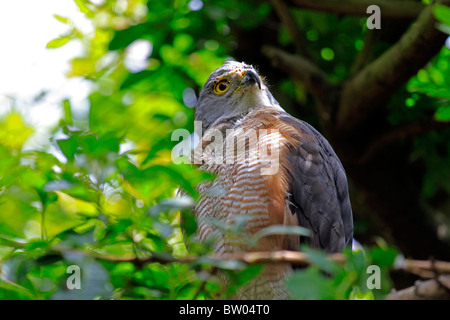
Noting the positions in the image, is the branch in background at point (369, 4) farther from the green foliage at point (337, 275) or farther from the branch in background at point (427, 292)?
the green foliage at point (337, 275)

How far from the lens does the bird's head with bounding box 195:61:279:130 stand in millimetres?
4039

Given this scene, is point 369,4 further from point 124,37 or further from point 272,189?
point 272,189

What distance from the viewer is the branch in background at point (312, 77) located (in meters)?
4.88

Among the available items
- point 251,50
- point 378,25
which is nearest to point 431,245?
point 378,25

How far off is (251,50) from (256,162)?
3.08m

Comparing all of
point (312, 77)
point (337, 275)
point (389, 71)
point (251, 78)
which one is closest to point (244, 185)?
point (251, 78)

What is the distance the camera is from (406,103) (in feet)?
15.8

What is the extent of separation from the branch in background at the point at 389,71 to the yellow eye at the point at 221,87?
48.5 inches

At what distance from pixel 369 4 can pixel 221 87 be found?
146cm

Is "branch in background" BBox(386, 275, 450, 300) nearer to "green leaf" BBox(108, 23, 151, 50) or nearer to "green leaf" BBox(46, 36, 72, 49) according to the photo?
"green leaf" BBox(46, 36, 72, 49)

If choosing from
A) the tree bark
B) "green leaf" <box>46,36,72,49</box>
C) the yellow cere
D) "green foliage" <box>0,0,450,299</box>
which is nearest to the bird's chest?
"green foliage" <box>0,0,450,299</box>

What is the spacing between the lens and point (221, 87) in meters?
4.23

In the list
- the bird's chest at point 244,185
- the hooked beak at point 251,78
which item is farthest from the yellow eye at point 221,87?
the bird's chest at point 244,185

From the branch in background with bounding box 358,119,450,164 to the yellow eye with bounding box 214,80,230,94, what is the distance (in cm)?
167
